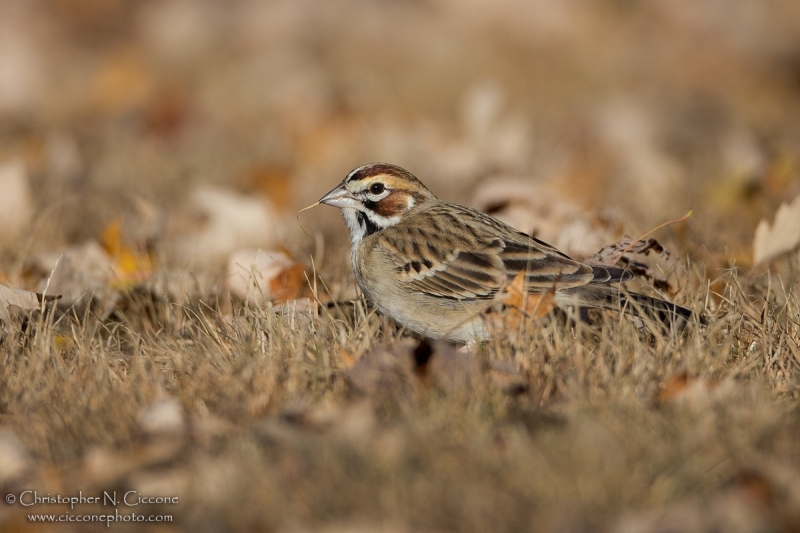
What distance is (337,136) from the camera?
30.0 feet

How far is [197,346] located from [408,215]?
1.59 meters

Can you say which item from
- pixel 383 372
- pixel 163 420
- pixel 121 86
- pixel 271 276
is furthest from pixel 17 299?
pixel 121 86

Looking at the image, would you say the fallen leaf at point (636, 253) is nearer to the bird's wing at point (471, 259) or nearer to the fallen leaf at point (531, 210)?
the bird's wing at point (471, 259)

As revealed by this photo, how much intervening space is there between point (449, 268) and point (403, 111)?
20.4ft

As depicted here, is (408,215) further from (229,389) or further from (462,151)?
(462,151)

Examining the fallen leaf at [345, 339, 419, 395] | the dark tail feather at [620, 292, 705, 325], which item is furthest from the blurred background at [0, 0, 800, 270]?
the fallen leaf at [345, 339, 419, 395]

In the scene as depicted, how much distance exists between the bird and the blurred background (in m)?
0.97

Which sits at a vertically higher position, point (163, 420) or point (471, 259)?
point (471, 259)

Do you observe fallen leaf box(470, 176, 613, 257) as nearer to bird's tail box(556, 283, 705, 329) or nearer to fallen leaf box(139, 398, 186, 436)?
bird's tail box(556, 283, 705, 329)

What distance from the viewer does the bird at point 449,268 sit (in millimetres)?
4297

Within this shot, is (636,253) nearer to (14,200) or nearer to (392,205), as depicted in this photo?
(392,205)

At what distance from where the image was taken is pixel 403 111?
415 inches

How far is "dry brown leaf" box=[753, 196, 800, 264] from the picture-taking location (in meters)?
4.84

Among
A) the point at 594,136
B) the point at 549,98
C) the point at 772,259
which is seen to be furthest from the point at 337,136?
the point at 772,259
